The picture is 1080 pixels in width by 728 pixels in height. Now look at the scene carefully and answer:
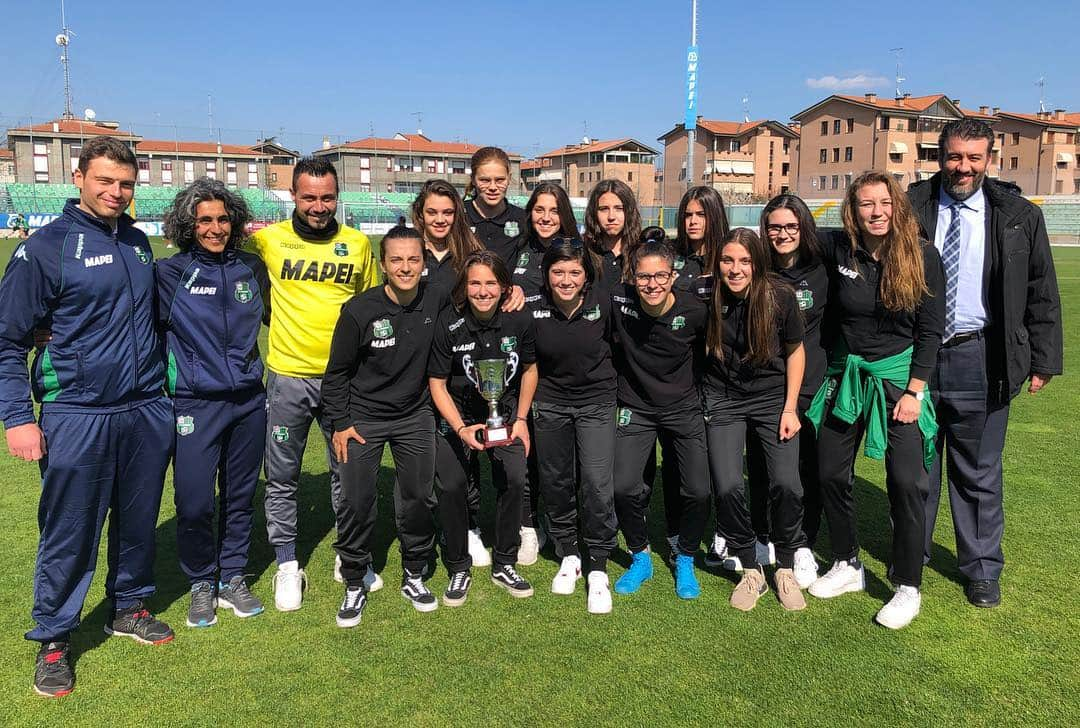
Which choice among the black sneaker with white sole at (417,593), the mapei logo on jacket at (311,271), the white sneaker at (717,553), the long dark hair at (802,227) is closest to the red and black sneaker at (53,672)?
the black sneaker with white sole at (417,593)

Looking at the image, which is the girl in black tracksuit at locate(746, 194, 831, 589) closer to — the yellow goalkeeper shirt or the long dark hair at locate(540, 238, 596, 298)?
the long dark hair at locate(540, 238, 596, 298)

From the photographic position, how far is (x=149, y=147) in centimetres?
7019

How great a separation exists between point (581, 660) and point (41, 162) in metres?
73.7

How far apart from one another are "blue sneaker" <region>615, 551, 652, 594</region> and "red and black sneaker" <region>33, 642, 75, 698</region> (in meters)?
2.51

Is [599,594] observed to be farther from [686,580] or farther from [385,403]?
[385,403]

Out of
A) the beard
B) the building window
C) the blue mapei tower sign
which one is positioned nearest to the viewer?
the beard

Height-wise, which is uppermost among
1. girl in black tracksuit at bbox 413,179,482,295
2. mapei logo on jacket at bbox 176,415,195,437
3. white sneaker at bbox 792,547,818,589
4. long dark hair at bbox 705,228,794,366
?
girl in black tracksuit at bbox 413,179,482,295

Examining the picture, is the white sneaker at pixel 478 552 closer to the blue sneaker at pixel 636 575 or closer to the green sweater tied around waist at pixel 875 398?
the blue sneaker at pixel 636 575

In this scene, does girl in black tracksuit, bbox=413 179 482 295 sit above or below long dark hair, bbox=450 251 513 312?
above

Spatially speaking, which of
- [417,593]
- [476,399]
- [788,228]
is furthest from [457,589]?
[788,228]

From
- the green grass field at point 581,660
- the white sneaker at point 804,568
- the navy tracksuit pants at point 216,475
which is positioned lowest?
the green grass field at point 581,660

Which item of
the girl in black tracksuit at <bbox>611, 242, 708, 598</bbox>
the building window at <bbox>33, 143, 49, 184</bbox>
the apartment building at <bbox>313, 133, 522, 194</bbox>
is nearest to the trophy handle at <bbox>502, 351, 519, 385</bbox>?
the girl in black tracksuit at <bbox>611, 242, 708, 598</bbox>

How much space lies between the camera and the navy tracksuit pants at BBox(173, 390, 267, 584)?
3576 mm

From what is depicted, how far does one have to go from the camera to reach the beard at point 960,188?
372cm
